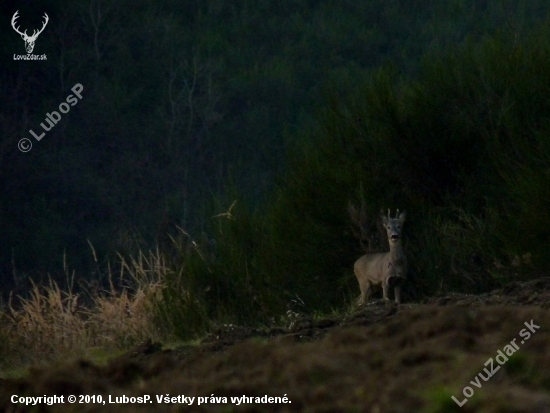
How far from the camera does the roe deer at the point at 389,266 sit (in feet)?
35.5

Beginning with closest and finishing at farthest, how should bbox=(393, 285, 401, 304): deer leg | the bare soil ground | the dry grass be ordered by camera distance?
the bare soil ground < the dry grass < bbox=(393, 285, 401, 304): deer leg

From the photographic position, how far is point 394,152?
13.2 meters

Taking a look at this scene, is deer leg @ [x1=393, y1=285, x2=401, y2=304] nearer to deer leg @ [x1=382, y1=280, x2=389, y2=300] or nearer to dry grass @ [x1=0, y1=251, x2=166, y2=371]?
deer leg @ [x1=382, y1=280, x2=389, y2=300]

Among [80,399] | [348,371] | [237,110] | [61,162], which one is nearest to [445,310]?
[348,371]

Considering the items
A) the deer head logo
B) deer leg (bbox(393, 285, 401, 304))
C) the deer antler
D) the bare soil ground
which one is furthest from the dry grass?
the deer head logo

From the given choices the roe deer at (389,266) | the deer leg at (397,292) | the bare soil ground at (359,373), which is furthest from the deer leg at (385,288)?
the bare soil ground at (359,373)

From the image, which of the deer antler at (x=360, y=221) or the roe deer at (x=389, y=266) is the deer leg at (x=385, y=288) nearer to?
the roe deer at (x=389, y=266)

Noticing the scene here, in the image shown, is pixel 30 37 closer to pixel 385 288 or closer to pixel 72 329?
pixel 72 329

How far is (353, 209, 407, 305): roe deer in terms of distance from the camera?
35.5 feet

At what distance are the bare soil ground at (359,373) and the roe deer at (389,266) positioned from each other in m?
4.17

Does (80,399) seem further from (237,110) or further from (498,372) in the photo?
(237,110)

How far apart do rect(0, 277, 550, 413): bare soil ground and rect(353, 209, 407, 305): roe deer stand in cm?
417

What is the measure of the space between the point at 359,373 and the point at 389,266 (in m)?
5.75

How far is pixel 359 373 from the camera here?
16.9 feet
